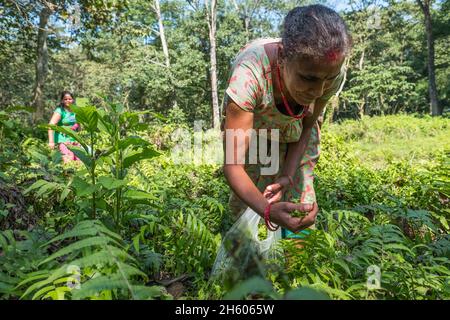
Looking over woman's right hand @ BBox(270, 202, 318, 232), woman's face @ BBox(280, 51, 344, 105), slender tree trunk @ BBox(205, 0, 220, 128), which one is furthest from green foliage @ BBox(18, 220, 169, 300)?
slender tree trunk @ BBox(205, 0, 220, 128)

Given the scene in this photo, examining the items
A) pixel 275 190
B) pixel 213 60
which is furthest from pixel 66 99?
pixel 213 60

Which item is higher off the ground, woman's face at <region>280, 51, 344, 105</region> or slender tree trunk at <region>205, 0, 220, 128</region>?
slender tree trunk at <region>205, 0, 220, 128</region>

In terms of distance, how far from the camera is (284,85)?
203 cm

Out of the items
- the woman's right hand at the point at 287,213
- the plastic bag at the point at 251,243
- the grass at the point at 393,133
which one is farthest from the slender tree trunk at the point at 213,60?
the woman's right hand at the point at 287,213

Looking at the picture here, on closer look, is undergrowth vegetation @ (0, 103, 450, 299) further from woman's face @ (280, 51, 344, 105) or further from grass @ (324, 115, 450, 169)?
grass @ (324, 115, 450, 169)

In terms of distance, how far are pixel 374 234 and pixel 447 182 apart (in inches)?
71.6

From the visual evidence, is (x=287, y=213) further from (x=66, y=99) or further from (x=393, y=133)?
(x=393, y=133)

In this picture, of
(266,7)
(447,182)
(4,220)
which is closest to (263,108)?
(4,220)

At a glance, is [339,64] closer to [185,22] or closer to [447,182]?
[447,182]

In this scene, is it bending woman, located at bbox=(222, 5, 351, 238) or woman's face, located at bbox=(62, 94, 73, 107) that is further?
woman's face, located at bbox=(62, 94, 73, 107)

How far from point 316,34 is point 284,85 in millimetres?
449

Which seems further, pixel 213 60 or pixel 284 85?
pixel 213 60

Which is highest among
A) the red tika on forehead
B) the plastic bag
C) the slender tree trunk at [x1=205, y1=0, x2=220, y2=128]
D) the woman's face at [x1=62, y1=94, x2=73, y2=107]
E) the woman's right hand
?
the slender tree trunk at [x1=205, y1=0, x2=220, y2=128]

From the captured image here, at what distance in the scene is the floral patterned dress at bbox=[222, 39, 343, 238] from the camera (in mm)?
Result: 1877
